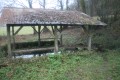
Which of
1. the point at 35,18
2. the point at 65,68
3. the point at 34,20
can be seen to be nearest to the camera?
the point at 65,68

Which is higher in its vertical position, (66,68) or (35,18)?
(35,18)

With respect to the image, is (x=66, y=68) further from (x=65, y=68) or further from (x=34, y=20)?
(x=34, y=20)

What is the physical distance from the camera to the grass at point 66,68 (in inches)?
344

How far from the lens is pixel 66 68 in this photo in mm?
10000

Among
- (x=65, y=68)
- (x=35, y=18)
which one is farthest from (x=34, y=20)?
(x=65, y=68)

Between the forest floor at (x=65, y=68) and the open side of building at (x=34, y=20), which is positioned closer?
the forest floor at (x=65, y=68)

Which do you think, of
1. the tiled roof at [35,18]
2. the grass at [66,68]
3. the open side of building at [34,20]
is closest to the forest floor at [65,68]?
the grass at [66,68]

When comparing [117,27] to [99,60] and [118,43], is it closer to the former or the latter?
[118,43]

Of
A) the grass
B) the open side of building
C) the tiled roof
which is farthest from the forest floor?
the tiled roof

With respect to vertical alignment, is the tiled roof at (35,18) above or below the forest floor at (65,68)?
above

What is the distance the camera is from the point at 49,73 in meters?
9.18

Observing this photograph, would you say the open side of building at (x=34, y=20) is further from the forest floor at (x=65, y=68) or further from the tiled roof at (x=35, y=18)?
the forest floor at (x=65, y=68)

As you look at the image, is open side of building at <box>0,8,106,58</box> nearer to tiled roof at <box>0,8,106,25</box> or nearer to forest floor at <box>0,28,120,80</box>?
tiled roof at <box>0,8,106,25</box>

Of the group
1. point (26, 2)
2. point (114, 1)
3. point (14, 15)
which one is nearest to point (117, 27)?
point (114, 1)
